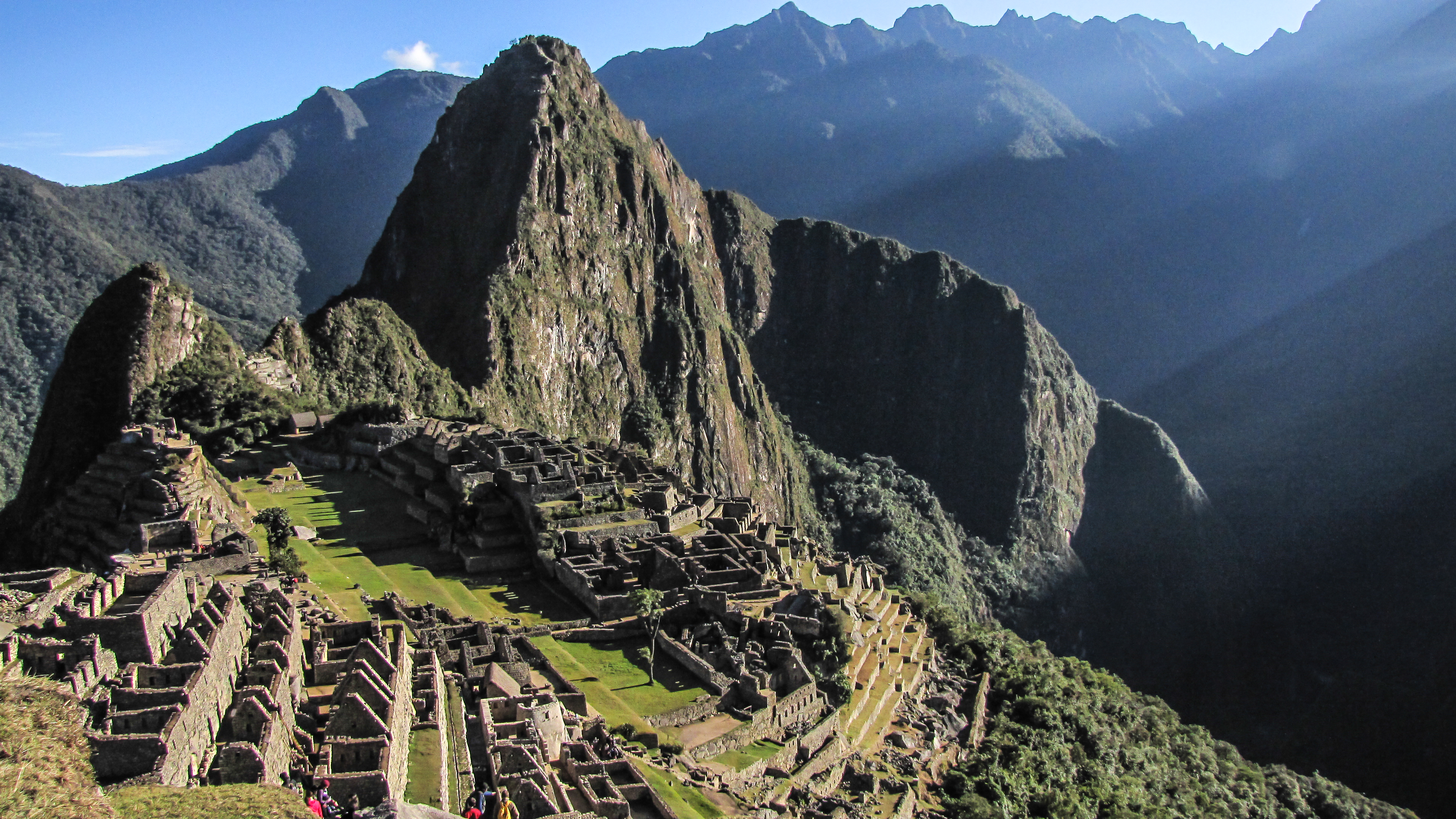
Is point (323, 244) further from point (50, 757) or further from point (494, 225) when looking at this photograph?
point (50, 757)

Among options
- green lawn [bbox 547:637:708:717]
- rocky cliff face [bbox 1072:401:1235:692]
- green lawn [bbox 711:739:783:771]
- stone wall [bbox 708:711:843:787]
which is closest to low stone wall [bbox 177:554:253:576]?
green lawn [bbox 547:637:708:717]

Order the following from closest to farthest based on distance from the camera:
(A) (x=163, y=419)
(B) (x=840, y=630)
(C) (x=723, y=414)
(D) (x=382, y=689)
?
(D) (x=382, y=689) → (B) (x=840, y=630) → (A) (x=163, y=419) → (C) (x=723, y=414)

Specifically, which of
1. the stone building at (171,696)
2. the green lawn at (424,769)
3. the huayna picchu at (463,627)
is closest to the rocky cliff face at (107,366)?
the huayna picchu at (463,627)

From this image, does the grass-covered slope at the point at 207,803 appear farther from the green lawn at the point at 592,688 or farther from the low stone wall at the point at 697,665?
the low stone wall at the point at 697,665

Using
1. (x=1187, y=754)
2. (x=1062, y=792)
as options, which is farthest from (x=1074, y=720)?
(x=1187, y=754)

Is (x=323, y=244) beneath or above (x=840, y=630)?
above
